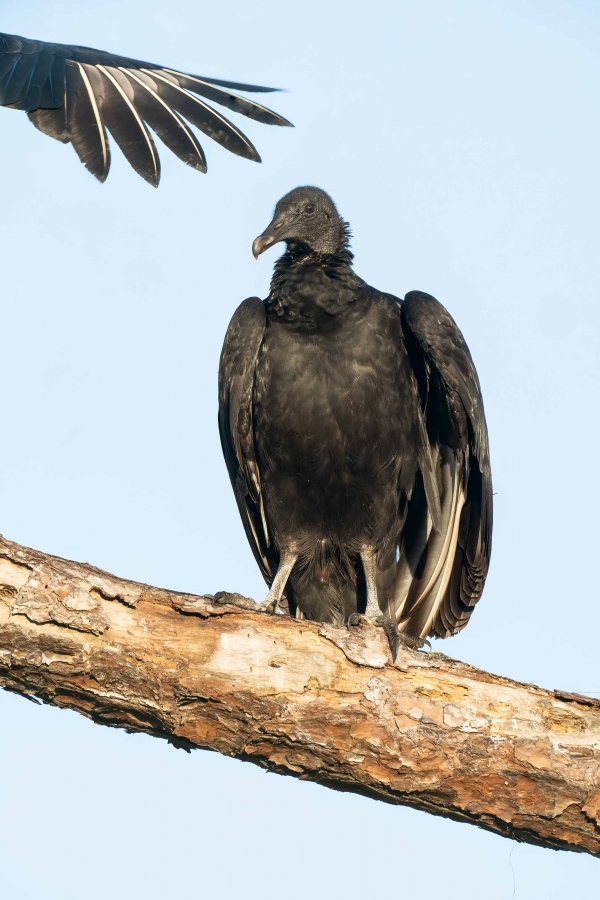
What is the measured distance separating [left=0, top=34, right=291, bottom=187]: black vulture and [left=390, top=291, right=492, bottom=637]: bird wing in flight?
1.33 metres

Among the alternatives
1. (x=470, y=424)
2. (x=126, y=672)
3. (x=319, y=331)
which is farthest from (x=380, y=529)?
(x=126, y=672)

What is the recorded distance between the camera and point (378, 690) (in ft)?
10.8

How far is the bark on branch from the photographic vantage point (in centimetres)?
312

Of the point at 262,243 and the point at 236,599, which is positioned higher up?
the point at 262,243

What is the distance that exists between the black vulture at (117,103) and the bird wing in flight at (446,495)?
52.4 inches

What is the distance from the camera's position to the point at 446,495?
4.60 meters

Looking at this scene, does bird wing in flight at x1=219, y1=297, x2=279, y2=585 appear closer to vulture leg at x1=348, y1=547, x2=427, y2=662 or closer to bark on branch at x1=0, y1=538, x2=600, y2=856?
vulture leg at x1=348, y1=547, x2=427, y2=662

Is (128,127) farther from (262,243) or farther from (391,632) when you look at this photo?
(391,632)

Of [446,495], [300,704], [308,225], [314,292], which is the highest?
[308,225]

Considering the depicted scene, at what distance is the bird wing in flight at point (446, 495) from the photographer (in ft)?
14.3

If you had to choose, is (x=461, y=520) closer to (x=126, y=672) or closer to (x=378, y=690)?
(x=378, y=690)

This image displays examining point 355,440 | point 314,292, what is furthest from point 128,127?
point 355,440

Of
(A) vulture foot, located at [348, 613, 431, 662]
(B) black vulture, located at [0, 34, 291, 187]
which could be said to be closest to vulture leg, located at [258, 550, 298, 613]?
(A) vulture foot, located at [348, 613, 431, 662]

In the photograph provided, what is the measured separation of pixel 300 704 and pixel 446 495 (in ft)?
5.39
